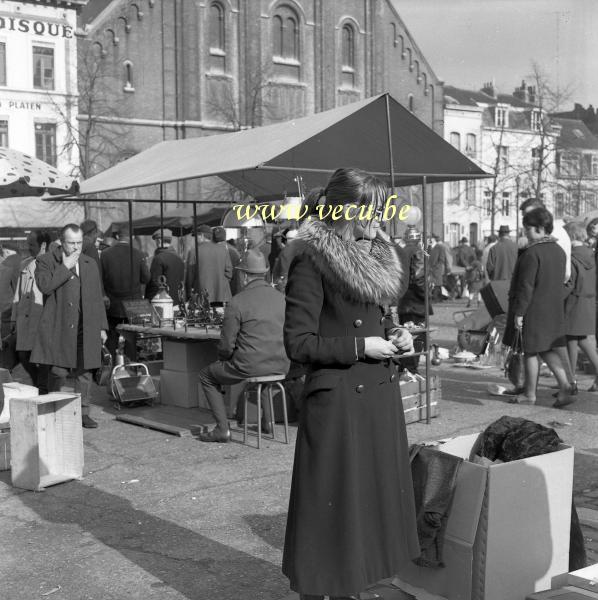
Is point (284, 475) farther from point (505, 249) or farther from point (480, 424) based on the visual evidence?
point (505, 249)

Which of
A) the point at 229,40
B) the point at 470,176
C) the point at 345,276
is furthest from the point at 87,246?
the point at 229,40

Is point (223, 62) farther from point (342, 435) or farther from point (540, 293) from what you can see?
point (342, 435)

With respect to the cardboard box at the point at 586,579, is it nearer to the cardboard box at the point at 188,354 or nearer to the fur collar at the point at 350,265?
the fur collar at the point at 350,265

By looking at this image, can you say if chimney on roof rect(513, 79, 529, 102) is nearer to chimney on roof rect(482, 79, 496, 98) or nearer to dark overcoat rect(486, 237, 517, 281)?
chimney on roof rect(482, 79, 496, 98)

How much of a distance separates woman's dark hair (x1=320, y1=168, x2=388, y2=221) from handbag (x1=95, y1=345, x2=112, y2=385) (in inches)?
268

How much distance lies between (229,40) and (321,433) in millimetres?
38422

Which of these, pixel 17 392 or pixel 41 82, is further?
pixel 41 82

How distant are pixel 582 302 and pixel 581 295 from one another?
0.08 metres

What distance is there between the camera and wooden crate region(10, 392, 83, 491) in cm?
638

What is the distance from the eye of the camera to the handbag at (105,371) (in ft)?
33.6

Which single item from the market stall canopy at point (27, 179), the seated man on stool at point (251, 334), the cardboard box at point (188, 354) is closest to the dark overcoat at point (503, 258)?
the cardboard box at point (188, 354)

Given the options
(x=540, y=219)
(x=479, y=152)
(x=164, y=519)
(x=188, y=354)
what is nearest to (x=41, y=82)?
(x=479, y=152)

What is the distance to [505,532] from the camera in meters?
3.82

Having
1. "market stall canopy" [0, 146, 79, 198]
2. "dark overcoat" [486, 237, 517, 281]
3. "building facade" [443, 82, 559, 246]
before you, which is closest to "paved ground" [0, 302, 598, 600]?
"market stall canopy" [0, 146, 79, 198]
